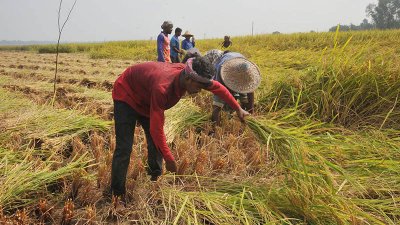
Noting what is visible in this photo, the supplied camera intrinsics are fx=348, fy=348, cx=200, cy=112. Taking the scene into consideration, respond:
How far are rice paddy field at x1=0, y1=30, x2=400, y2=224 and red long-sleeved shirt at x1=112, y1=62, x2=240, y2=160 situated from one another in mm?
491

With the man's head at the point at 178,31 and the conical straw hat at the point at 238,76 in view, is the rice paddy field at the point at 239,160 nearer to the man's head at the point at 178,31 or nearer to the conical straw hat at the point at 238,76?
the conical straw hat at the point at 238,76

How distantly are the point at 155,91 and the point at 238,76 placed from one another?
1.91 m

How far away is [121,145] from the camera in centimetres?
238

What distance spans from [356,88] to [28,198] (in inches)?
134

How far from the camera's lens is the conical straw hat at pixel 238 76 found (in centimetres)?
371

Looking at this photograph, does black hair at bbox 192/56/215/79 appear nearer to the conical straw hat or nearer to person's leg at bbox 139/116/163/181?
person's leg at bbox 139/116/163/181

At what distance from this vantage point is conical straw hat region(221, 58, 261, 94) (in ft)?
12.2

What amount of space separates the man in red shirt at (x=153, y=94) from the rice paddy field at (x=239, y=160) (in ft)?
0.84

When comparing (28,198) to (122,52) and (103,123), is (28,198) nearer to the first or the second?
(103,123)

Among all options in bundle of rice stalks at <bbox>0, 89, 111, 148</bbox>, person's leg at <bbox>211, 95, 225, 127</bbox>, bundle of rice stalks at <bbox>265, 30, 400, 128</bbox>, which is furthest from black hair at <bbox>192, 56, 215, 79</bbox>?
bundle of rice stalks at <bbox>265, 30, 400, 128</bbox>

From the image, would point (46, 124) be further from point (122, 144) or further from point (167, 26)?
point (167, 26)

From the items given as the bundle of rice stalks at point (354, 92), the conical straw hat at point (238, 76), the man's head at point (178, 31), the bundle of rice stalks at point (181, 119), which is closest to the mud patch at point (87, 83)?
the man's head at point (178, 31)

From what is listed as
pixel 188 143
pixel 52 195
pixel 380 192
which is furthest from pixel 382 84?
pixel 52 195

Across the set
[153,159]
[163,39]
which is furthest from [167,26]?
[153,159]
